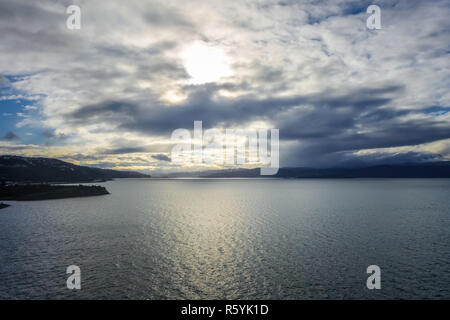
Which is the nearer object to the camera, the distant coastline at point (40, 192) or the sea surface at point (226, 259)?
the sea surface at point (226, 259)

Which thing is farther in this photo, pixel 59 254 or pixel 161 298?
pixel 59 254

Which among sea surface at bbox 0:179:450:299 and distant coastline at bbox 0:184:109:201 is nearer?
sea surface at bbox 0:179:450:299

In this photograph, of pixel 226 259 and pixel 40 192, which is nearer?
pixel 226 259

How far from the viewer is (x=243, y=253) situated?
49594mm

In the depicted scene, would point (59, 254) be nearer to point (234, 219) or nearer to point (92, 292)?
point (92, 292)

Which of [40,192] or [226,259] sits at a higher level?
[40,192]
